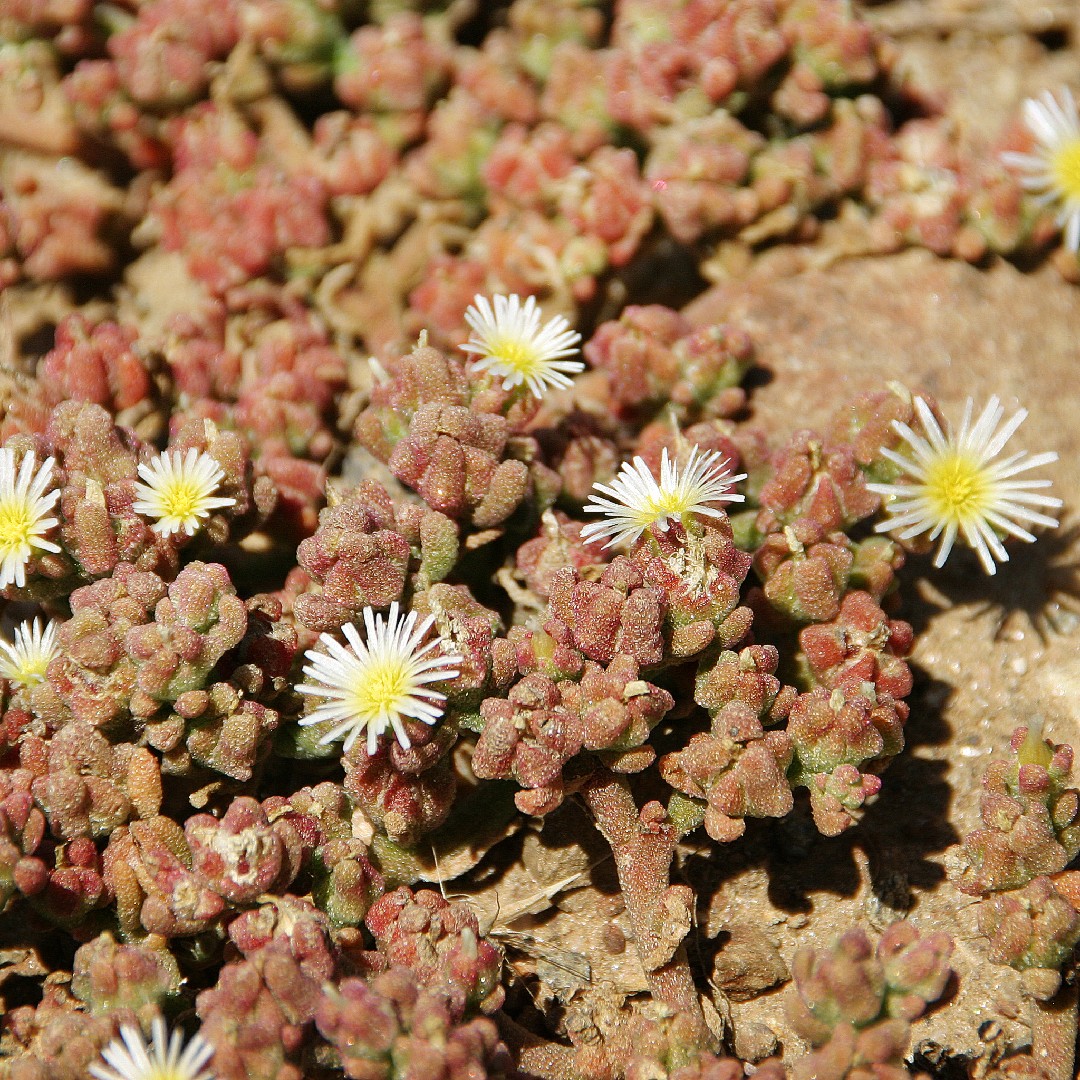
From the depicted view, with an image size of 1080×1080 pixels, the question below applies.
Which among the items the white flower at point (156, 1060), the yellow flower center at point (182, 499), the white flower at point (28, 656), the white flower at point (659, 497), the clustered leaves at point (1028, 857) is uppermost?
the yellow flower center at point (182, 499)

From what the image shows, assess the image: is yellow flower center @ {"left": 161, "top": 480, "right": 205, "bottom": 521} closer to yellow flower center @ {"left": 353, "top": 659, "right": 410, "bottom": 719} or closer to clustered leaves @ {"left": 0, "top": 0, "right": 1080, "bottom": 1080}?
clustered leaves @ {"left": 0, "top": 0, "right": 1080, "bottom": 1080}

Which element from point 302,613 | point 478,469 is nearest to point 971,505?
point 478,469

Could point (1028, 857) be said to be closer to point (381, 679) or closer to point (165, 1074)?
point (381, 679)

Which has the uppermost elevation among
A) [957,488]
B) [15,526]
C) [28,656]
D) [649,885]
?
[957,488]

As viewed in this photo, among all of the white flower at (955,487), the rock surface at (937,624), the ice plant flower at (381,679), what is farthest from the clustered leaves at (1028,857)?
the ice plant flower at (381,679)

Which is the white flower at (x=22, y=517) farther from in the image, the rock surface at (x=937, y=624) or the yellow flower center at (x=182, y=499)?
the rock surface at (x=937, y=624)

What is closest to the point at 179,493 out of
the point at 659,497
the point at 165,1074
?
the point at 659,497

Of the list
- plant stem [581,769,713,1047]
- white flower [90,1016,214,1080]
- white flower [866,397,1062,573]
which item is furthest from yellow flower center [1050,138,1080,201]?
white flower [90,1016,214,1080]
